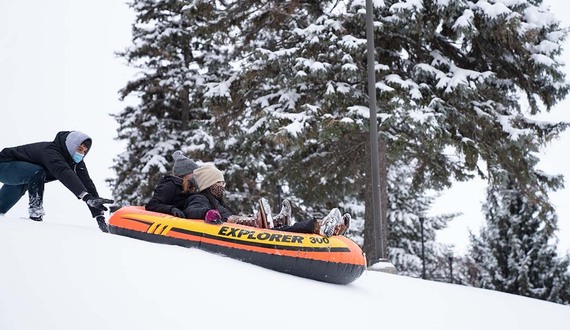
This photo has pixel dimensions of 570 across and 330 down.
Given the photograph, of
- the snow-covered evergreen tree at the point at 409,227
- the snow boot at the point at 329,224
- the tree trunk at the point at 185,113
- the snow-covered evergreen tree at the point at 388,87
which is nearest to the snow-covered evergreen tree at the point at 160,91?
the tree trunk at the point at 185,113

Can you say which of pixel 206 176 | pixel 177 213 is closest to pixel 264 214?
pixel 206 176

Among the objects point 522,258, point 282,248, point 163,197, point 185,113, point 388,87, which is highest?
point 185,113

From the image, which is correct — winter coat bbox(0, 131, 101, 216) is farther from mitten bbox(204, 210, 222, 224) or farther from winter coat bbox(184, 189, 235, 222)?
mitten bbox(204, 210, 222, 224)

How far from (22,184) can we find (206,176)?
210 centimetres

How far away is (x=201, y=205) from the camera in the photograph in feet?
20.2

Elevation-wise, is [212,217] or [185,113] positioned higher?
[185,113]

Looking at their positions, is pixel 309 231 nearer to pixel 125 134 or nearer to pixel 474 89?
pixel 474 89

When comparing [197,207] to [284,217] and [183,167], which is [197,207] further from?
[284,217]

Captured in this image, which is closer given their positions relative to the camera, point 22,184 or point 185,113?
point 22,184

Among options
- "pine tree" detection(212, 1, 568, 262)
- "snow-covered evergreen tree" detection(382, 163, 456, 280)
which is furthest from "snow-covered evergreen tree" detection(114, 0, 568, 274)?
"snow-covered evergreen tree" detection(382, 163, 456, 280)

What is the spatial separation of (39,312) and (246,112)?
35.6ft

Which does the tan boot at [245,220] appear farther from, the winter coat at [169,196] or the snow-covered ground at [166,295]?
the winter coat at [169,196]

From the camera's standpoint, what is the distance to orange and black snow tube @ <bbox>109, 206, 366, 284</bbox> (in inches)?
215

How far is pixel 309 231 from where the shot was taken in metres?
5.70
